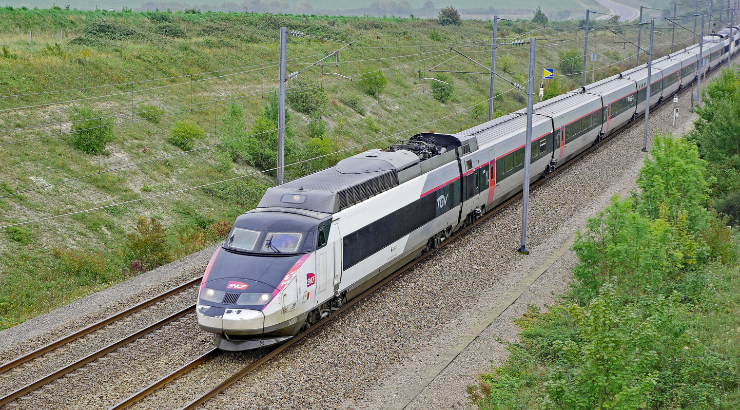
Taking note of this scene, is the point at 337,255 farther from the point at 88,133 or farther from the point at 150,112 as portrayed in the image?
the point at 150,112

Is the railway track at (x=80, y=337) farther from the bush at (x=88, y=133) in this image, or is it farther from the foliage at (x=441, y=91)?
the foliage at (x=441, y=91)

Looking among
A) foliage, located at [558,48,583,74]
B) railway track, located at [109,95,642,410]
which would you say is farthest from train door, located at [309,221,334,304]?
foliage, located at [558,48,583,74]

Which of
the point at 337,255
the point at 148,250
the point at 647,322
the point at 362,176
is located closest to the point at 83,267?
the point at 148,250

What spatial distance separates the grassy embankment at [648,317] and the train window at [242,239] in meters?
6.14

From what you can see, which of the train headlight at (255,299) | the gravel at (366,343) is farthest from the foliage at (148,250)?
the train headlight at (255,299)

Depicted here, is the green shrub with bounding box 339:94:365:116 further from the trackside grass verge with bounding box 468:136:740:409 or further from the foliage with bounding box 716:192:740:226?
the trackside grass verge with bounding box 468:136:740:409

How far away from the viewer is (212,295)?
15.6 meters

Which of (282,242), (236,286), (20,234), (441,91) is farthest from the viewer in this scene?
(441,91)

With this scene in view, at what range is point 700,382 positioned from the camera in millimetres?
13195

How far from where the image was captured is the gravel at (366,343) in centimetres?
1445

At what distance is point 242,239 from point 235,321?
243cm

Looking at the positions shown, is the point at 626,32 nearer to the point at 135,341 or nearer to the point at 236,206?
the point at 236,206

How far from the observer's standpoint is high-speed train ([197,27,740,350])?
15.5 meters

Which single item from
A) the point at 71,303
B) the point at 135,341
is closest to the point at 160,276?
the point at 71,303
